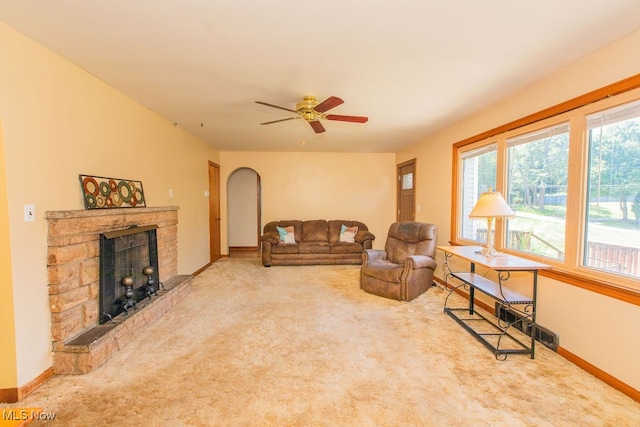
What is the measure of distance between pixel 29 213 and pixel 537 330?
4.22 m

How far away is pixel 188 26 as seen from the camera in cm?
178

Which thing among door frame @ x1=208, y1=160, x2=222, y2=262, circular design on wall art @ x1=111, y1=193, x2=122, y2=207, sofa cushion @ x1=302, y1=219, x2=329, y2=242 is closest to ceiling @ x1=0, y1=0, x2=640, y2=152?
circular design on wall art @ x1=111, y1=193, x2=122, y2=207

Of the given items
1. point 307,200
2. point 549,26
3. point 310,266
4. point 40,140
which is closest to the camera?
point 549,26

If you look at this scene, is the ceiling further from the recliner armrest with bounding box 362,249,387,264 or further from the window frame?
the recliner armrest with bounding box 362,249,387,264

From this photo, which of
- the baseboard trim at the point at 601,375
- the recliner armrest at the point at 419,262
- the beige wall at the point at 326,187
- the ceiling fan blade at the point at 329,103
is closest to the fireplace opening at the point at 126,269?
the ceiling fan blade at the point at 329,103

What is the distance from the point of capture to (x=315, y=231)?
6004 millimetres

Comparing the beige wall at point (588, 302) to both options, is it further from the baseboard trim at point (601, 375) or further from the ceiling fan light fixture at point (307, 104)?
the ceiling fan light fixture at point (307, 104)

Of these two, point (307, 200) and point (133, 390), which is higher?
point (307, 200)

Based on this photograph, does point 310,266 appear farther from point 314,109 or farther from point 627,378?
point 627,378

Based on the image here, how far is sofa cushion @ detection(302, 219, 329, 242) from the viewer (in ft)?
19.5

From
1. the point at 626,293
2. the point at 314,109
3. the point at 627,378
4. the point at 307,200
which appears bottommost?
the point at 627,378

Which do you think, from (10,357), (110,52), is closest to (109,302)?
(10,357)

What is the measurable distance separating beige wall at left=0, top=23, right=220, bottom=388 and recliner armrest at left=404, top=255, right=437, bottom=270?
345 cm

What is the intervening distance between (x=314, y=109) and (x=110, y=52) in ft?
5.60
